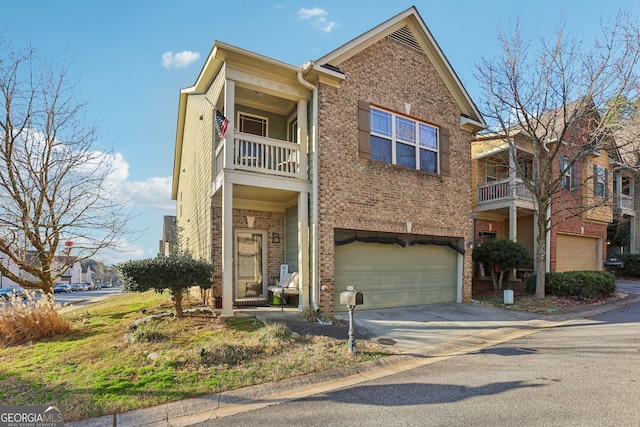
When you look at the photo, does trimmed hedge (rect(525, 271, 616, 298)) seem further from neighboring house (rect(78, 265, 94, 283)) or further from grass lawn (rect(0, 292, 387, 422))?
neighboring house (rect(78, 265, 94, 283))

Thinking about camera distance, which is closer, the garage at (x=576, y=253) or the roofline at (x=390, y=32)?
the roofline at (x=390, y=32)

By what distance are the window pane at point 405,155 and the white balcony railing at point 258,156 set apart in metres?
3.52

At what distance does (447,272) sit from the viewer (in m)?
12.5

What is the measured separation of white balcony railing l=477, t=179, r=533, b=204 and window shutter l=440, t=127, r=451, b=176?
439cm

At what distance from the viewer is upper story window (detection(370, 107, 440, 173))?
11.0 meters

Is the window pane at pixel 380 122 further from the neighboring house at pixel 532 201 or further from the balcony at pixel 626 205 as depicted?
the balcony at pixel 626 205

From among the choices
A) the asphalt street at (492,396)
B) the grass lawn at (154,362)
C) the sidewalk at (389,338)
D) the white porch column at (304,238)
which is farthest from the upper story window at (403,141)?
the asphalt street at (492,396)

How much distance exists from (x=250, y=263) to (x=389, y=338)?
216 inches

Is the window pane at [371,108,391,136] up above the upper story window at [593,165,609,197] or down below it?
above

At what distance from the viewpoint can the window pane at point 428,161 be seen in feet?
39.2

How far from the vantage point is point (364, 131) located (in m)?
10.4

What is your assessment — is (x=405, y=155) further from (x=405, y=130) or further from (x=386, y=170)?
(x=386, y=170)

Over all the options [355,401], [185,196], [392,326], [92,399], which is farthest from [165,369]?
[185,196]

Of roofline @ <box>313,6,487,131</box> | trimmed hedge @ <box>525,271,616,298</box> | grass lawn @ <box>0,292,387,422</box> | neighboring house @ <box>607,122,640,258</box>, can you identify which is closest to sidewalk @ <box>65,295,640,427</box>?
grass lawn @ <box>0,292,387,422</box>
